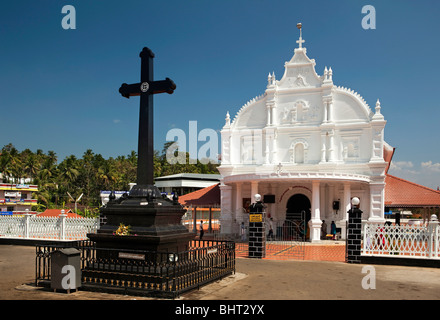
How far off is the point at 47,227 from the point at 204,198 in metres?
11.5

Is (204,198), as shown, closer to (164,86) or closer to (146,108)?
(146,108)

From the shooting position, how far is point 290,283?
935cm

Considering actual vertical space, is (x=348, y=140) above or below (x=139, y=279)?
above

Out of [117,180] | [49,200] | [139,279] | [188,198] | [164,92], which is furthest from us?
[117,180]

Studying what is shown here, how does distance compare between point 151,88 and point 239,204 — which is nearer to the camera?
point 151,88

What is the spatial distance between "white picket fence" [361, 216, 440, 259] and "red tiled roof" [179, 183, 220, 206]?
47.1 ft

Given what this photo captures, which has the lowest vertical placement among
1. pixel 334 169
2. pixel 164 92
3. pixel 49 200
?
pixel 49 200

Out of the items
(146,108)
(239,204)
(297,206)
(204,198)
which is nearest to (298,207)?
(297,206)

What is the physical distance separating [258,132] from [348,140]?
571cm
